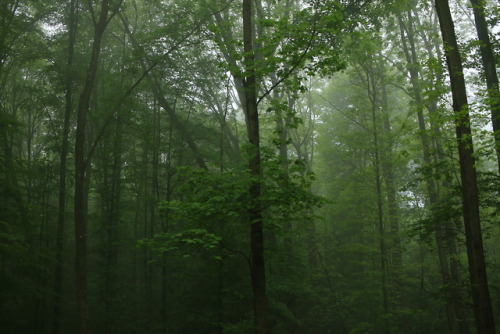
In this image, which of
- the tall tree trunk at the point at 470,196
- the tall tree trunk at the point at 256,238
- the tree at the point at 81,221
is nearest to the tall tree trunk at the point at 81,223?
the tree at the point at 81,221

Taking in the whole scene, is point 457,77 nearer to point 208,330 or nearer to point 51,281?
point 208,330

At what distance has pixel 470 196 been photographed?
25.1 feet

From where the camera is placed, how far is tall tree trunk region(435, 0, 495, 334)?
7.29m

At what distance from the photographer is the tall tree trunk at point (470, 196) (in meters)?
7.29

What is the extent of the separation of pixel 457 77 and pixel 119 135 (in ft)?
36.4

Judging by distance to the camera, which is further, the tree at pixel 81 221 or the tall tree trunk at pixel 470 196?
the tree at pixel 81 221

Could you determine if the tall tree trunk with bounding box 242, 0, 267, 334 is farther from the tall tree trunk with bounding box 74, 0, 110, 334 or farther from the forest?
the tall tree trunk with bounding box 74, 0, 110, 334

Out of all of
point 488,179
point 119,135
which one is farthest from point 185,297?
point 488,179

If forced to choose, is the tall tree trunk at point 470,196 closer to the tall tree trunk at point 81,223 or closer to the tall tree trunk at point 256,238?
the tall tree trunk at point 256,238

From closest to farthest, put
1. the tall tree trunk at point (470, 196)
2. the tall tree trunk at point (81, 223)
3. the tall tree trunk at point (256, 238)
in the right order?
the tall tree trunk at point (256, 238) → the tall tree trunk at point (470, 196) → the tall tree trunk at point (81, 223)

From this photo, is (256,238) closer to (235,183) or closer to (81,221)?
(235,183)

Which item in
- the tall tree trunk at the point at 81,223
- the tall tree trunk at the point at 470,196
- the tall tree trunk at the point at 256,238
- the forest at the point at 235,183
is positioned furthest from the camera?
the tall tree trunk at the point at 81,223

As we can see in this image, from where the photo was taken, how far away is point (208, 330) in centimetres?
1345

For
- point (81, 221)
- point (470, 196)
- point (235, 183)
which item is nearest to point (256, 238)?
point (235, 183)
